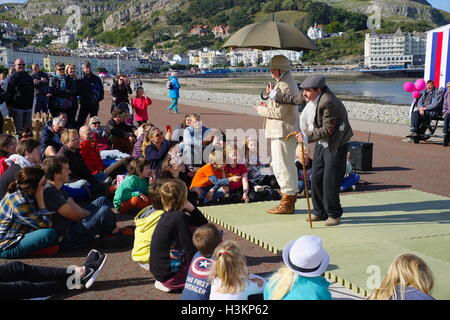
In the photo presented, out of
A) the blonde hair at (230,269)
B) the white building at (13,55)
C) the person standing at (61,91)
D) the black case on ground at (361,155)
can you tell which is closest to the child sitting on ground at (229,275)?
the blonde hair at (230,269)

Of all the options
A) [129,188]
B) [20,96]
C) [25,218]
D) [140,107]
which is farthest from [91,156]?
[140,107]

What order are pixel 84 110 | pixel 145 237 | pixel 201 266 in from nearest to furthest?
pixel 201 266 < pixel 145 237 < pixel 84 110

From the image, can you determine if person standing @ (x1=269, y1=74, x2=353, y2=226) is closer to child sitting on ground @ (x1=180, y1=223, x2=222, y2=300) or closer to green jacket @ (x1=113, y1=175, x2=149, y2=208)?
green jacket @ (x1=113, y1=175, x2=149, y2=208)

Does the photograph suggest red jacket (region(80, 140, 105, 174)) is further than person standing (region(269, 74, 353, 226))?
Yes

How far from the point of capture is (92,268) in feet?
16.2

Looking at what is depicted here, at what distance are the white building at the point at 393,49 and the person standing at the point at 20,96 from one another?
561ft

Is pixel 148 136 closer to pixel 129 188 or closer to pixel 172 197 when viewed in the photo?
pixel 129 188

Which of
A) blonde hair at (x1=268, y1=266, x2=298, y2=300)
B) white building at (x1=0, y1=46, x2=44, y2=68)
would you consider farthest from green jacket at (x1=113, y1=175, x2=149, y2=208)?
white building at (x1=0, y1=46, x2=44, y2=68)

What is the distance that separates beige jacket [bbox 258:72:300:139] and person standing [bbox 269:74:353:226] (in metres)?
0.18

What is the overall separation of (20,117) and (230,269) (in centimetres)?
1075

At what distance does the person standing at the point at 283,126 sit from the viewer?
23.3 ft

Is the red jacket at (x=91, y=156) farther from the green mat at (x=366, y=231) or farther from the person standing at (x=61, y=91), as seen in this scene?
the person standing at (x=61, y=91)

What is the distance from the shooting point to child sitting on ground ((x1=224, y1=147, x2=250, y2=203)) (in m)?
8.14

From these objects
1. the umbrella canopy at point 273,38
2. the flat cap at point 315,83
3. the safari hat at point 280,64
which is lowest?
the flat cap at point 315,83
